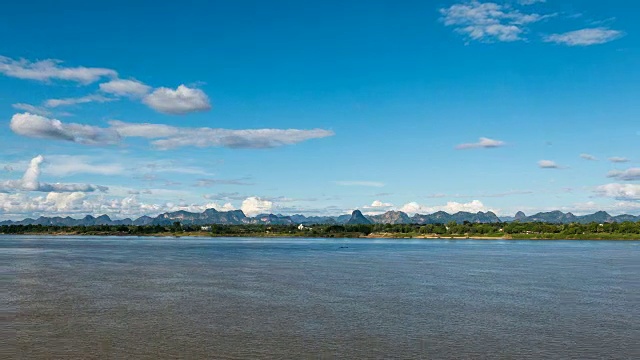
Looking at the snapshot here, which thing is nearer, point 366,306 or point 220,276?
point 366,306

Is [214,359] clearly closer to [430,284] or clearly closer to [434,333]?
[434,333]

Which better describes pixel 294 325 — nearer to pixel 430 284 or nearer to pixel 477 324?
pixel 477 324

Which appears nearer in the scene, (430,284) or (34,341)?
(34,341)

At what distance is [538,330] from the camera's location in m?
31.8

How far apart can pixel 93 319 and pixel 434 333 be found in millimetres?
20412

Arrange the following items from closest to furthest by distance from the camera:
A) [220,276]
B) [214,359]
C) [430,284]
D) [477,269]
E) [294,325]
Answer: [214,359] < [294,325] < [430,284] < [220,276] < [477,269]

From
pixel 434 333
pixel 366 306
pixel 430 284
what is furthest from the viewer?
pixel 430 284

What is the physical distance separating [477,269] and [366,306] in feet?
125

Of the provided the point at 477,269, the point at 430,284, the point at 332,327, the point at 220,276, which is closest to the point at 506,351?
the point at 332,327

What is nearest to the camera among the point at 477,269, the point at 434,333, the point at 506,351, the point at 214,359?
the point at 214,359

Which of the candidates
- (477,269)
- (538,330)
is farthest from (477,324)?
(477,269)

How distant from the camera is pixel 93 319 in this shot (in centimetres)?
3450

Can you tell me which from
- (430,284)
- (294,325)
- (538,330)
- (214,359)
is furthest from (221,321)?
(430,284)

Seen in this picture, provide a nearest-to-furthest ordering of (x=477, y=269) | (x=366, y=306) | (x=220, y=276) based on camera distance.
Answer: (x=366, y=306) < (x=220, y=276) < (x=477, y=269)
